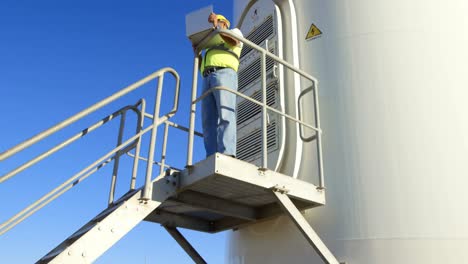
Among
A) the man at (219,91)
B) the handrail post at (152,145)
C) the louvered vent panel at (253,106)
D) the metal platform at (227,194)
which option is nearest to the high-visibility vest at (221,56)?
the man at (219,91)

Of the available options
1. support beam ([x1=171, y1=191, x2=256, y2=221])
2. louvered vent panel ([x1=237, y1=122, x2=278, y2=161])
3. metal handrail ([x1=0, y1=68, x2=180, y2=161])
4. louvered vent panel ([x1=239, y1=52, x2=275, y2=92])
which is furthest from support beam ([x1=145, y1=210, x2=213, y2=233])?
louvered vent panel ([x1=239, y1=52, x2=275, y2=92])

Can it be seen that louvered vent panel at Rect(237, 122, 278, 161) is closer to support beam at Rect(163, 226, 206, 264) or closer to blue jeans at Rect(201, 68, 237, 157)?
blue jeans at Rect(201, 68, 237, 157)

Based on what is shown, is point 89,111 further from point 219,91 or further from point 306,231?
point 306,231

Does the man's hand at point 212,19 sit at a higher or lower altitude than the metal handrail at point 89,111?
higher

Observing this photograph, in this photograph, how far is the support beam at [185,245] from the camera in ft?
17.6

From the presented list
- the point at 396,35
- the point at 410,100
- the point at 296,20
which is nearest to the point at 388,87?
the point at 410,100

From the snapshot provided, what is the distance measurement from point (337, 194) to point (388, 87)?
118cm

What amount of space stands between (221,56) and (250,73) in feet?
4.78

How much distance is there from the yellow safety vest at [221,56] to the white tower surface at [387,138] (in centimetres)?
93

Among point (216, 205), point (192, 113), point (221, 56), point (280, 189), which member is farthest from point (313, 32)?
point (216, 205)

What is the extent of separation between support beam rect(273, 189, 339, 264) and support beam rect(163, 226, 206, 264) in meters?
1.62

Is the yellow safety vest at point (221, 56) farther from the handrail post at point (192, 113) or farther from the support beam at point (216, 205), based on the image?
the support beam at point (216, 205)

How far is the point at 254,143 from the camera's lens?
5.68 meters

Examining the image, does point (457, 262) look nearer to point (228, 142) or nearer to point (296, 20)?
point (228, 142)
